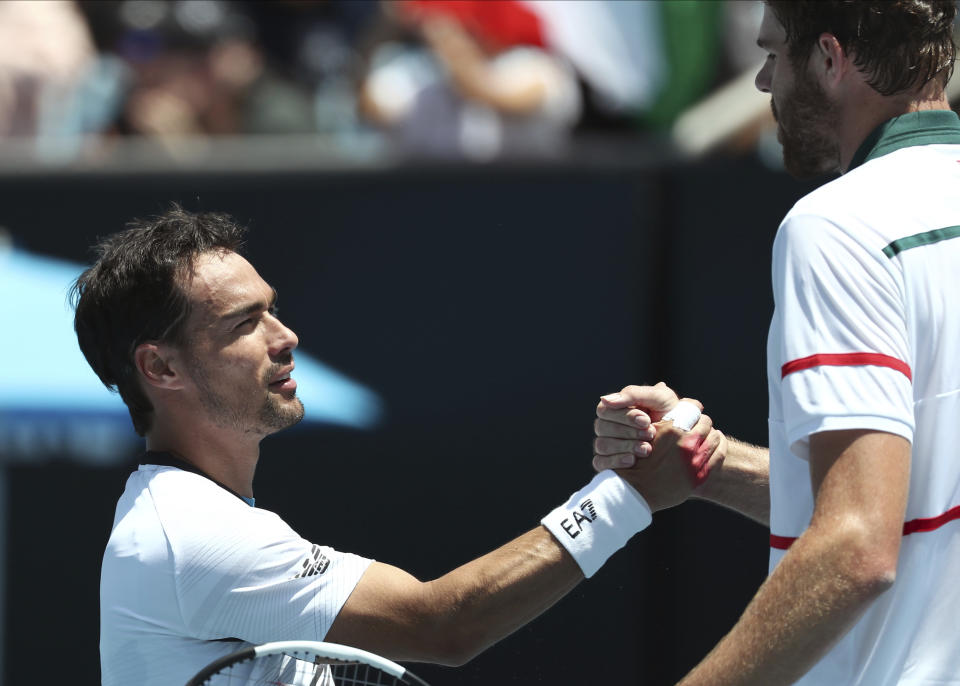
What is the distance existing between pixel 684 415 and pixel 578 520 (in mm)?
321

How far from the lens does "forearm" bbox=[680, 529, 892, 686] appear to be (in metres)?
1.69

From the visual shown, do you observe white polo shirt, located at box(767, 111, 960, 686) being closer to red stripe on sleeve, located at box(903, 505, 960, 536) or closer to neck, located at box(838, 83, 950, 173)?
red stripe on sleeve, located at box(903, 505, 960, 536)

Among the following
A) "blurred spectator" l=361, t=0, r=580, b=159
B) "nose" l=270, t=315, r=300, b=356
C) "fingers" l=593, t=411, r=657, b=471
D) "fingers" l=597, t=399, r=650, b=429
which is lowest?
"fingers" l=593, t=411, r=657, b=471

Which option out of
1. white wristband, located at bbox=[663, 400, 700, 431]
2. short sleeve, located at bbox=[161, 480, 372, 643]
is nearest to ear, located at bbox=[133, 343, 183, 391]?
short sleeve, located at bbox=[161, 480, 372, 643]

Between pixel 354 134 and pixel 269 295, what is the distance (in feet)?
11.7

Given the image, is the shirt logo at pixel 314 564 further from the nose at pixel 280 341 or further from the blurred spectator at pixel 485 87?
the blurred spectator at pixel 485 87

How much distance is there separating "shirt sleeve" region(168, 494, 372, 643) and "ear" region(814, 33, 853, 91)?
1.20m

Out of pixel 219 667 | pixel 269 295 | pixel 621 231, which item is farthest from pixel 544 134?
pixel 219 667

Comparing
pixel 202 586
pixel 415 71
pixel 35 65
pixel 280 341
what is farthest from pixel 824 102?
pixel 35 65

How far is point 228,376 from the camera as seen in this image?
2709mm

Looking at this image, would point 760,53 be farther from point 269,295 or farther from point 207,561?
point 207,561

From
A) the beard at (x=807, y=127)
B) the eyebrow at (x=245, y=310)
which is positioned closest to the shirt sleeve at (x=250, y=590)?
the eyebrow at (x=245, y=310)

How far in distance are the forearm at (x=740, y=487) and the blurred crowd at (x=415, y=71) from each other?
296cm

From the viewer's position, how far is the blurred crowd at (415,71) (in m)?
5.68
